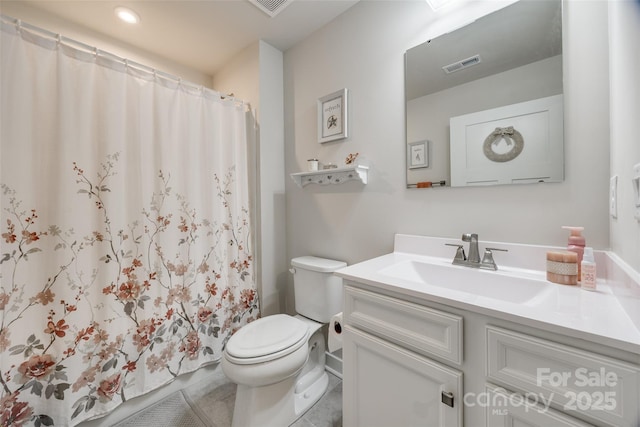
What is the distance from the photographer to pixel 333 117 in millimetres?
1602

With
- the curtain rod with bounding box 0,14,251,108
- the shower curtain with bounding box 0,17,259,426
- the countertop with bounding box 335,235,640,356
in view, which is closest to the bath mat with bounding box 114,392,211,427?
the shower curtain with bounding box 0,17,259,426

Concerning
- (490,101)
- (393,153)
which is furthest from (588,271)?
(393,153)

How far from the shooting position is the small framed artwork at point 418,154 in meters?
1.25

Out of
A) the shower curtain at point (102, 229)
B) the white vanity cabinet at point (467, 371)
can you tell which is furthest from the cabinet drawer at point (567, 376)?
the shower curtain at point (102, 229)

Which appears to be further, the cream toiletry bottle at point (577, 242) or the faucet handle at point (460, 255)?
the faucet handle at point (460, 255)

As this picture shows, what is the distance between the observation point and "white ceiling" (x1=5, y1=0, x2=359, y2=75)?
1502 mm

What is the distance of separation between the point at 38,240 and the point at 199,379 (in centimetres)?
118

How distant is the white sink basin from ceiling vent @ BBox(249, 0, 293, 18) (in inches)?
65.4

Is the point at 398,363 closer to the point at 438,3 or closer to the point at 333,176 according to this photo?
the point at 333,176

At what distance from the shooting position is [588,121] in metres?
0.89

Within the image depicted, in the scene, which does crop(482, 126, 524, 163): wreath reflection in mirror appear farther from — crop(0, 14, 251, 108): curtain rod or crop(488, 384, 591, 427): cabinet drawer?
crop(0, 14, 251, 108): curtain rod

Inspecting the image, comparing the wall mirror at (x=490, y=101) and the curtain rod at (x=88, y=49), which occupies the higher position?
the curtain rod at (x=88, y=49)

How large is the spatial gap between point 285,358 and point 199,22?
7.01 feet

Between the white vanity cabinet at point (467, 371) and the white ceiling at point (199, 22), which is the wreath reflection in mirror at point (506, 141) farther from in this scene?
the white ceiling at point (199, 22)
